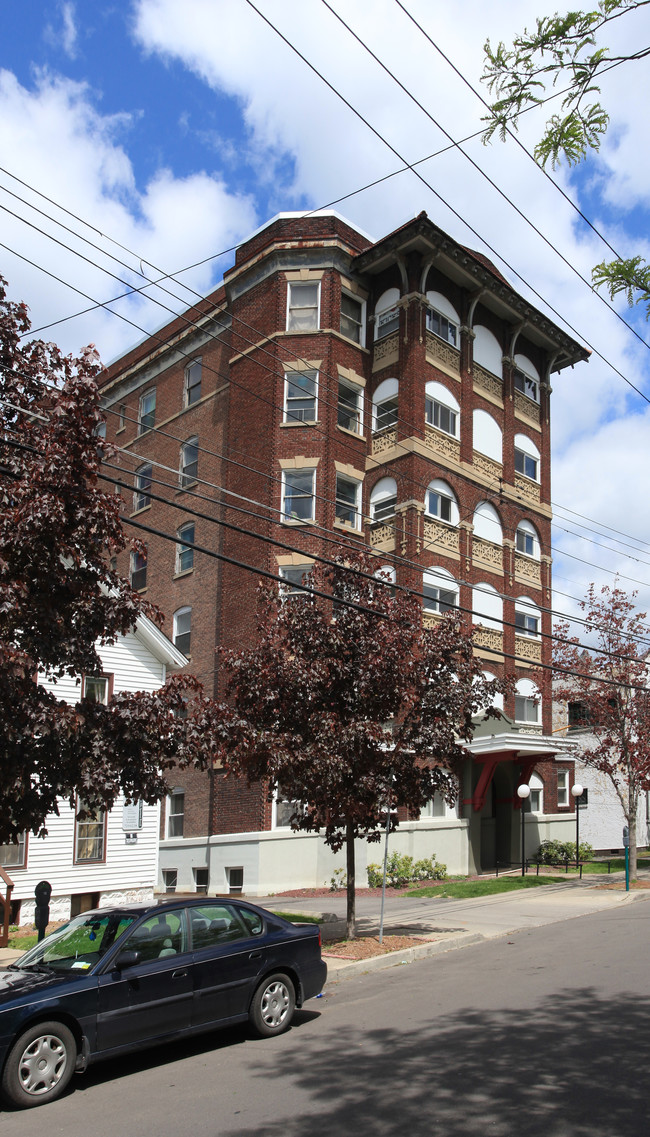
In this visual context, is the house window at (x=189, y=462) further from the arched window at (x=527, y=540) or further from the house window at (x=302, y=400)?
the arched window at (x=527, y=540)

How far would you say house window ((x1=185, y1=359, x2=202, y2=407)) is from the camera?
33031mm

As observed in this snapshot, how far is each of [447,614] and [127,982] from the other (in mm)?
9308

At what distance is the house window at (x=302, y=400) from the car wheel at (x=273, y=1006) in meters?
19.8

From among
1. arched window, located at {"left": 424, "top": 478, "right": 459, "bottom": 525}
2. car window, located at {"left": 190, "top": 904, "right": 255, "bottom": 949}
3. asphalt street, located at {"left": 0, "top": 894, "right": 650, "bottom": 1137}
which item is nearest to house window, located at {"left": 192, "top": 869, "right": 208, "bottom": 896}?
arched window, located at {"left": 424, "top": 478, "right": 459, "bottom": 525}

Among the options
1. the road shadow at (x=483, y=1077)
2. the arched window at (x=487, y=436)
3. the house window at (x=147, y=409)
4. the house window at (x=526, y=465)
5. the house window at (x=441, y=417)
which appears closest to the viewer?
the road shadow at (x=483, y=1077)

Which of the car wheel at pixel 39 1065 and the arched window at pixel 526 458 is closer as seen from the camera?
the car wheel at pixel 39 1065

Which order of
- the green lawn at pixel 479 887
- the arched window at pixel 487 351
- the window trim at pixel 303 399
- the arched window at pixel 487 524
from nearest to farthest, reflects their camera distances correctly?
1. the green lawn at pixel 479 887
2. the window trim at pixel 303 399
3. the arched window at pixel 487 524
4. the arched window at pixel 487 351

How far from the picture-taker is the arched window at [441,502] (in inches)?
1144

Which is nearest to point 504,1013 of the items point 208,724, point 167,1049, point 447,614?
point 167,1049

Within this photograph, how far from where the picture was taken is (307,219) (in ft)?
98.4

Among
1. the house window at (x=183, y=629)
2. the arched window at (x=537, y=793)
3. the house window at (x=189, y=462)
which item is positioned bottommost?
the arched window at (x=537, y=793)

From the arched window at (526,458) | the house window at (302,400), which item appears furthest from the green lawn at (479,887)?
the arched window at (526,458)

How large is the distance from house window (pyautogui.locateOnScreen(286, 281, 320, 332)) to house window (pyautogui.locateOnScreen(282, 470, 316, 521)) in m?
4.39

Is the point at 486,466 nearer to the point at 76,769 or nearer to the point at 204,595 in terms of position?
the point at 204,595
